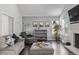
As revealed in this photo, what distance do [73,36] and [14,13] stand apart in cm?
350

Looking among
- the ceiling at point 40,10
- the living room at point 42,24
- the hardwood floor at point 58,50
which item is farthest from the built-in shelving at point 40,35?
the ceiling at point 40,10

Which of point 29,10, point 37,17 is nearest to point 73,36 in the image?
point 37,17

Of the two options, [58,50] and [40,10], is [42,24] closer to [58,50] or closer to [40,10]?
[40,10]

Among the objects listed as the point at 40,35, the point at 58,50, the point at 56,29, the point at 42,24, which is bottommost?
the point at 58,50

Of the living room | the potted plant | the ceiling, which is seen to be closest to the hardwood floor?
the living room

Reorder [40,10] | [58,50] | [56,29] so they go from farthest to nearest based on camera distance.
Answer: [56,29], [40,10], [58,50]

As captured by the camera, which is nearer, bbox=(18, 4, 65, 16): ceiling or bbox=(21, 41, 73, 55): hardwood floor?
bbox=(21, 41, 73, 55): hardwood floor

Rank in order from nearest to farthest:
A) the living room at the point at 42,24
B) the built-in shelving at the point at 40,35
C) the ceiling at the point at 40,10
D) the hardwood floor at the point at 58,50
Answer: the hardwood floor at the point at 58,50 < the living room at the point at 42,24 < the ceiling at the point at 40,10 < the built-in shelving at the point at 40,35

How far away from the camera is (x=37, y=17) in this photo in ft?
20.8

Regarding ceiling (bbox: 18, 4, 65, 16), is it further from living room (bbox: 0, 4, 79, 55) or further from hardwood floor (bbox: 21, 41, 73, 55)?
hardwood floor (bbox: 21, 41, 73, 55)

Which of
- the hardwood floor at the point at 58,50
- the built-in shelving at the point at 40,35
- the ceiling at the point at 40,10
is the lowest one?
the hardwood floor at the point at 58,50

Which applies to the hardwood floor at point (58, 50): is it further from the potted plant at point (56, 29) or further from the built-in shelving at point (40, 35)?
the built-in shelving at point (40, 35)

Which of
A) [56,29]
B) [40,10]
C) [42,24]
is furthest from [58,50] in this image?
[40,10]
